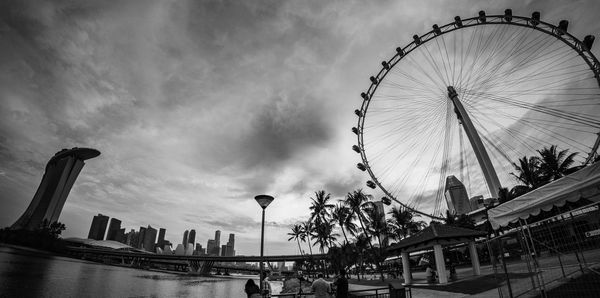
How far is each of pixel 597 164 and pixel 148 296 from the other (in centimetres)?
4345

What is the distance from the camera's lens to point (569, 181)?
24.4 ft

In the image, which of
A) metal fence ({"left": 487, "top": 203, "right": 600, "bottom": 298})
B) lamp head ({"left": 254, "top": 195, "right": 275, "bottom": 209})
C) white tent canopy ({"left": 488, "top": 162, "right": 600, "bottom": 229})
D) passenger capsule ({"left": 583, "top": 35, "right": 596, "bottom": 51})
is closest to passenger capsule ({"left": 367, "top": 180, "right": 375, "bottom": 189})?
passenger capsule ({"left": 583, "top": 35, "right": 596, "bottom": 51})

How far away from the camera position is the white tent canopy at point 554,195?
7.02 metres

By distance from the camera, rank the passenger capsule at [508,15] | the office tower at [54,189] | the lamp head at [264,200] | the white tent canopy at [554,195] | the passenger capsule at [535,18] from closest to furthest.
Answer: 1. the white tent canopy at [554,195]
2. the lamp head at [264,200]
3. the passenger capsule at [535,18]
4. the passenger capsule at [508,15]
5. the office tower at [54,189]

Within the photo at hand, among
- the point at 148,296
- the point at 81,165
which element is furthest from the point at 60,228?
the point at 148,296

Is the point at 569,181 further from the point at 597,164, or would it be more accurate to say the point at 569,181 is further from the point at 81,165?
the point at 81,165

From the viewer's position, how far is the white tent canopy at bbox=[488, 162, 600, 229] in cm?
702

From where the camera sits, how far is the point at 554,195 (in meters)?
7.61

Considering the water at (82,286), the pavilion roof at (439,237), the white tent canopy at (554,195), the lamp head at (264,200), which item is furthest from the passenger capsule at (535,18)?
the water at (82,286)

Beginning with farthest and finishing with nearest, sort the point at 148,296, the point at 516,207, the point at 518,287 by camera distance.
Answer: the point at 148,296 → the point at 518,287 → the point at 516,207

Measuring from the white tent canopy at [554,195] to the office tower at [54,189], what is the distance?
19703cm

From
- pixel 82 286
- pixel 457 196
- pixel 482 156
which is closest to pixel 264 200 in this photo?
pixel 482 156

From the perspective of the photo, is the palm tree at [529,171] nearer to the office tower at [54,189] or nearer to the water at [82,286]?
the water at [82,286]

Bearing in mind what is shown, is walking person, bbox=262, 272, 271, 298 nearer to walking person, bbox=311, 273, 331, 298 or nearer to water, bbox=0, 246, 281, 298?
walking person, bbox=311, 273, 331, 298
